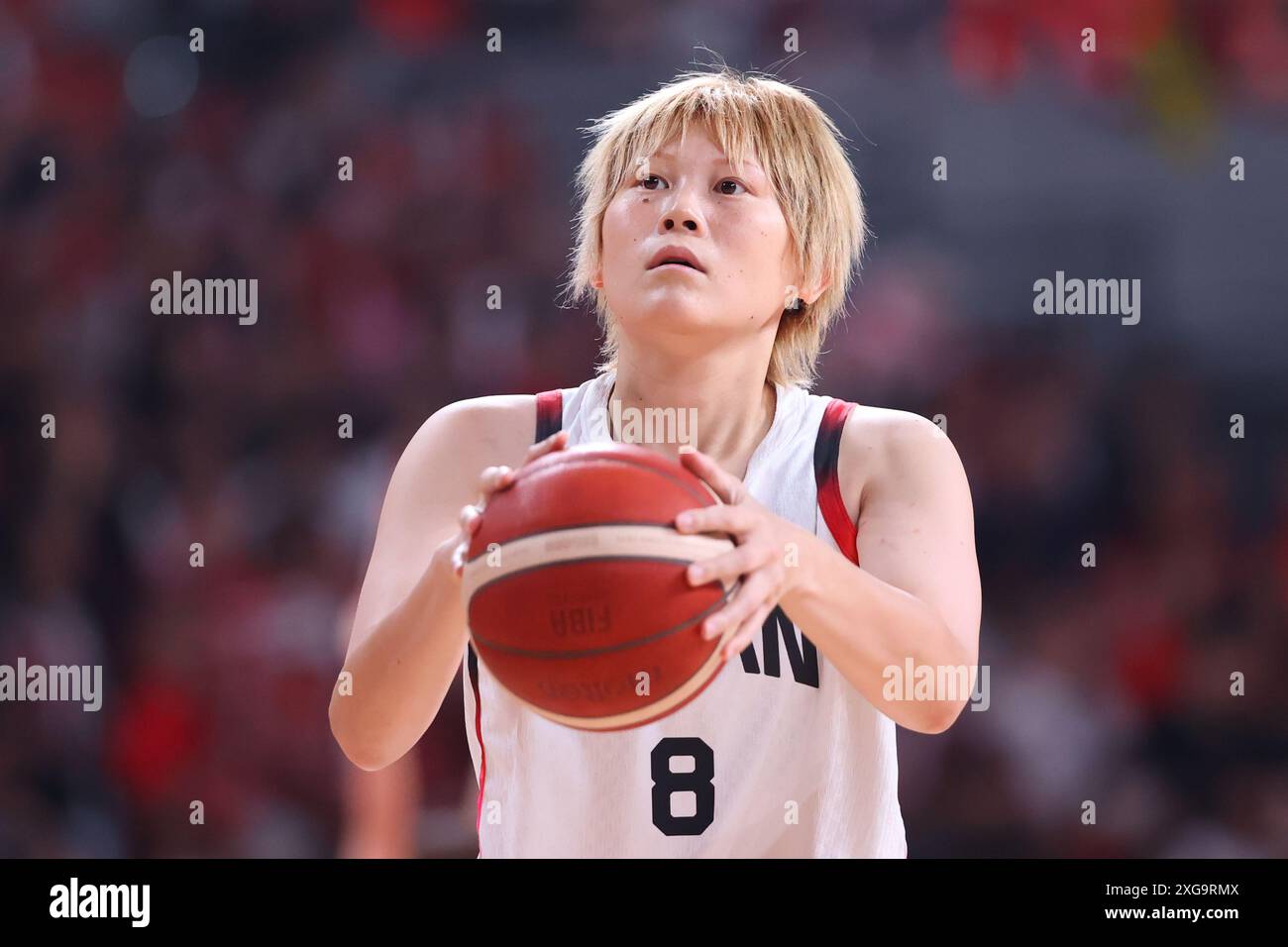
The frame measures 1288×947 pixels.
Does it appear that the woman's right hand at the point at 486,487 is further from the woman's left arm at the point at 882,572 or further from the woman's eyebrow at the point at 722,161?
the woman's eyebrow at the point at 722,161

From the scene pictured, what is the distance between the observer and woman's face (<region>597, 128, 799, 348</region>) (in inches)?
86.7

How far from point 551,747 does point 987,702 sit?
221 centimetres

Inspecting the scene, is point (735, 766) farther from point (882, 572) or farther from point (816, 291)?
point (816, 291)

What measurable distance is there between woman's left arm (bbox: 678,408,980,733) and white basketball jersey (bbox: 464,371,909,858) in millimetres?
96

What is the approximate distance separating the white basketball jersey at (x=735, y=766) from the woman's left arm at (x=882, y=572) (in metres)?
0.10

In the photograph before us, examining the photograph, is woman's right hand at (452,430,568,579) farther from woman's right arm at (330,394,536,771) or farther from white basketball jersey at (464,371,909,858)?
white basketball jersey at (464,371,909,858)

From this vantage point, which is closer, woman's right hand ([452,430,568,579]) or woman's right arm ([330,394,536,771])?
woman's right hand ([452,430,568,579])

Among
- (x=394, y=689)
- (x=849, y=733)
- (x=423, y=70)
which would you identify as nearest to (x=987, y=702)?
(x=849, y=733)

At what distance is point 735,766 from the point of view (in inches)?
87.0

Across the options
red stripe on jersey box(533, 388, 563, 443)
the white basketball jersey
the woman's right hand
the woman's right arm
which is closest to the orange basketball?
the woman's right hand

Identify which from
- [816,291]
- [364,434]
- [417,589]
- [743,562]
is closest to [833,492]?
[816,291]

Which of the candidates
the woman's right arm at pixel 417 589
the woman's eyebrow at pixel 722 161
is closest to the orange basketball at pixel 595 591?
the woman's right arm at pixel 417 589

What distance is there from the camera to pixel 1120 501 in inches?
171
